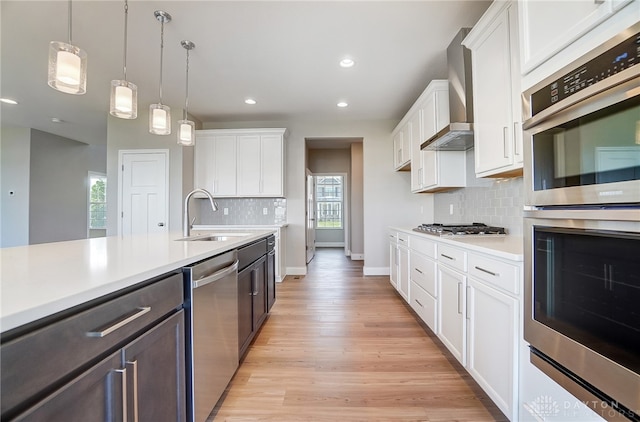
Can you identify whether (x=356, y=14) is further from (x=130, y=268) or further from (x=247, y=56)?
(x=130, y=268)

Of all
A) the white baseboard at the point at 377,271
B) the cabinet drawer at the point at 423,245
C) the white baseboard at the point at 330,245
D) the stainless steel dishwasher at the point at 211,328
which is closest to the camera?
the stainless steel dishwasher at the point at 211,328

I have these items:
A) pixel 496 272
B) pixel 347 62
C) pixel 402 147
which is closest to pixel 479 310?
pixel 496 272

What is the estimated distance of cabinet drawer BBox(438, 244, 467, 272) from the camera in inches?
69.9

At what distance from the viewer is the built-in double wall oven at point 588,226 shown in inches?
30.2

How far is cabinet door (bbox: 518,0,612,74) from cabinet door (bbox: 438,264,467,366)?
124 centimetres

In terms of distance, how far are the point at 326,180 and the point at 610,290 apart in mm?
8521

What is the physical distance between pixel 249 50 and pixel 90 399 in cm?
297

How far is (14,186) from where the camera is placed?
542 centimetres

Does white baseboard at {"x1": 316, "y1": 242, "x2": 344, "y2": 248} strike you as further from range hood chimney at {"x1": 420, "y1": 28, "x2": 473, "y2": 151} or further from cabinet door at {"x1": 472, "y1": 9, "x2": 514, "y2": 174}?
cabinet door at {"x1": 472, "y1": 9, "x2": 514, "y2": 174}

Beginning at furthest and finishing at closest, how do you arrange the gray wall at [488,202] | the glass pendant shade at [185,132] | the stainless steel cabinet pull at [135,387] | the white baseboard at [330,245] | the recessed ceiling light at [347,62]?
1. the white baseboard at [330,245]
2. the recessed ceiling light at [347,62]
3. the glass pendant shade at [185,132]
4. the gray wall at [488,202]
5. the stainless steel cabinet pull at [135,387]

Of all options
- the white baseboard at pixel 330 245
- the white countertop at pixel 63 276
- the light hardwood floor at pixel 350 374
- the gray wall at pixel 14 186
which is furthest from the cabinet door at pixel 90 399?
the white baseboard at pixel 330 245

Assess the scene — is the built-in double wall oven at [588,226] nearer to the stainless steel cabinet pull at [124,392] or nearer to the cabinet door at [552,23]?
the cabinet door at [552,23]

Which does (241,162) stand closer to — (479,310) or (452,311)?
(452,311)

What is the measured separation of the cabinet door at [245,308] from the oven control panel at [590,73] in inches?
72.4
